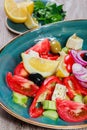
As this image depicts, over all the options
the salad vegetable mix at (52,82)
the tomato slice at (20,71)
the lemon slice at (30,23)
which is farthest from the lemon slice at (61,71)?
the lemon slice at (30,23)

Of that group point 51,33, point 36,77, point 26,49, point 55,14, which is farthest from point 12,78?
point 55,14

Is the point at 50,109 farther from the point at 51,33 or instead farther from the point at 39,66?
the point at 51,33

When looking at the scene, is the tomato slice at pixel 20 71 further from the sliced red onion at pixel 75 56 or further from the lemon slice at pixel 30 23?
the lemon slice at pixel 30 23

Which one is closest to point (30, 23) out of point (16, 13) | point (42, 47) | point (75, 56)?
point (16, 13)

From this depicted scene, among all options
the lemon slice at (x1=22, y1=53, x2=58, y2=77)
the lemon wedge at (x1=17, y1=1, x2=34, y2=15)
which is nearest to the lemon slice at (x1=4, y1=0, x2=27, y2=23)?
the lemon wedge at (x1=17, y1=1, x2=34, y2=15)

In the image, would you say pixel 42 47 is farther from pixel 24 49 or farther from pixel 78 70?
pixel 78 70

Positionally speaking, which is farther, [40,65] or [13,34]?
[13,34]

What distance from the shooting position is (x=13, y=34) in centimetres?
132

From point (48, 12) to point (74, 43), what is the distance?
253mm

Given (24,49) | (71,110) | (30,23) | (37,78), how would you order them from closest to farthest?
(71,110), (37,78), (24,49), (30,23)

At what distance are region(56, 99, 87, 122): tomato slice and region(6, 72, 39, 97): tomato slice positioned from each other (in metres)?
0.09

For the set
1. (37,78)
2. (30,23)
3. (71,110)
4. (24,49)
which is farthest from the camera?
(30,23)

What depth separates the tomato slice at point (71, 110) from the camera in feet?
2.87

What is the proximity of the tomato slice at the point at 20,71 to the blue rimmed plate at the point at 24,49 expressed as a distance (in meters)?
0.02
